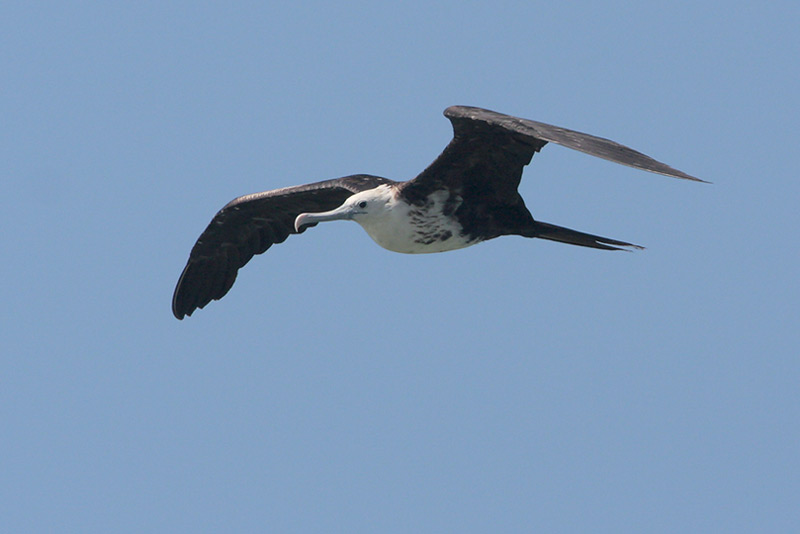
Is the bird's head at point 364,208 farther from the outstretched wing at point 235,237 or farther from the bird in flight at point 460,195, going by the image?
the outstretched wing at point 235,237

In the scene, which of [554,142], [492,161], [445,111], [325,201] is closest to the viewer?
[554,142]

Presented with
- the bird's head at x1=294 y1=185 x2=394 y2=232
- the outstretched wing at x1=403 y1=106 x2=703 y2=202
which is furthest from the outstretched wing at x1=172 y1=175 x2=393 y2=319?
the outstretched wing at x1=403 y1=106 x2=703 y2=202

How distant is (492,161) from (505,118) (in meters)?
0.79

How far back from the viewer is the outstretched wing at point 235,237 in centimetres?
982

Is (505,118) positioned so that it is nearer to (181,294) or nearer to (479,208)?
(479,208)

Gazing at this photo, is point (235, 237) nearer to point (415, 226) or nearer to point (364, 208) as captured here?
point (364, 208)

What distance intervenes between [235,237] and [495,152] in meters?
2.77

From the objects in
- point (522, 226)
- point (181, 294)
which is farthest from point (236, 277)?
point (522, 226)

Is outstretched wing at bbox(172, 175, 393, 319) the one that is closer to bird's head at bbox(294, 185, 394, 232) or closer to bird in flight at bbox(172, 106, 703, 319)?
bird in flight at bbox(172, 106, 703, 319)

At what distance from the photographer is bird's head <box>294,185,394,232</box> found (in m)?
8.66

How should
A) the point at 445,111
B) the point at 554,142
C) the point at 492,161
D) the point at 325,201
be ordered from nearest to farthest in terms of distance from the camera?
the point at 554,142
the point at 445,111
the point at 492,161
the point at 325,201

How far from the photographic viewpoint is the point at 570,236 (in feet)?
29.5

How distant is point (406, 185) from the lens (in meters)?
8.59

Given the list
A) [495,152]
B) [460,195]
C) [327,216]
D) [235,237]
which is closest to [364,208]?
[327,216]
